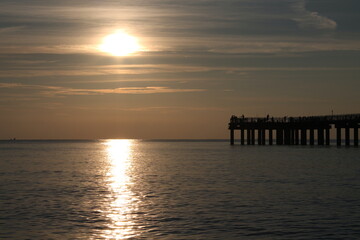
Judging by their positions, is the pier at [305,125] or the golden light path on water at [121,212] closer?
the golden light path on water at [121,212]

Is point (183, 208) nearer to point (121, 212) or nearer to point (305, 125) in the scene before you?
point (121, 212)

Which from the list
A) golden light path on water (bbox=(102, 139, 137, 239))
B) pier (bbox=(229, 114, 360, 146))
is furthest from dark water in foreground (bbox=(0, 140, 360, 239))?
pier (bbox=(229, 114, 360, 146))

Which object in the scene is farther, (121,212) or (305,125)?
(305,125)

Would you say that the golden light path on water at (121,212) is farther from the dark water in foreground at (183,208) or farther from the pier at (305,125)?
the pier at (305,125)

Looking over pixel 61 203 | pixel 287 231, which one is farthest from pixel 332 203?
pixel 61 203

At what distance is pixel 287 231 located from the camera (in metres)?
20.5

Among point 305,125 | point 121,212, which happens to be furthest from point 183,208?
point 305,125

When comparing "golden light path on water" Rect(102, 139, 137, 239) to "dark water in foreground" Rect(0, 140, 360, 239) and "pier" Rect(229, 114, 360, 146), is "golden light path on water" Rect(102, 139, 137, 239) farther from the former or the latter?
"pier" Rect(229, 114, 360, 146)

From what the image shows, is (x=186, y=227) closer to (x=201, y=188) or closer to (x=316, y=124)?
(x=201, y=188)

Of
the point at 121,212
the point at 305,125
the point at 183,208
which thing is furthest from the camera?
the point at 305,125

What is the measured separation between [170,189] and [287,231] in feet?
49.5

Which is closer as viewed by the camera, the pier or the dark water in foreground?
the dark water in foreground

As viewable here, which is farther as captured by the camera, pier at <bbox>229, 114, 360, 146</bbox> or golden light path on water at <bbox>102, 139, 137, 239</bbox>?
pier at <bbox>229, 114, 360, 146</bbox>

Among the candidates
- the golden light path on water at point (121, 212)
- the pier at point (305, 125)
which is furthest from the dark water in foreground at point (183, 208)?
the pier at point (305, 125)
